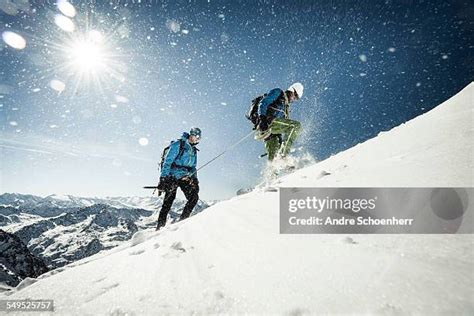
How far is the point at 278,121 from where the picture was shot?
32.0 feet

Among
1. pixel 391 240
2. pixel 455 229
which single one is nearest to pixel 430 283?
pixel 391 240

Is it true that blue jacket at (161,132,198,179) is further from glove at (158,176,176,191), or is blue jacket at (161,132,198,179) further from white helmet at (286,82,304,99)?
white helmet at (286,82,304,99)

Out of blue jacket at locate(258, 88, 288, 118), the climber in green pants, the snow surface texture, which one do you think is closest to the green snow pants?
the climber in green pants

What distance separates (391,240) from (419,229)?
274mm

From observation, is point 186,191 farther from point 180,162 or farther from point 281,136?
point 281,136

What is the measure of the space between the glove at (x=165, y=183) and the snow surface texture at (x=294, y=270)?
3.90 metres

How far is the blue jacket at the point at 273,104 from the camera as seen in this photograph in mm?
9484

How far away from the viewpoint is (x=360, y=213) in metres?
3.11

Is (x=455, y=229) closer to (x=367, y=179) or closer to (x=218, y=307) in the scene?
(x=367, y=179)

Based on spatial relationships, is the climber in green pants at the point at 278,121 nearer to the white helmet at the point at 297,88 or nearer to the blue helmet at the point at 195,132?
the white helmet at the point at 297,88

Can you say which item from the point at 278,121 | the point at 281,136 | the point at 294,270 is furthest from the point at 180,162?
the point at 294,270

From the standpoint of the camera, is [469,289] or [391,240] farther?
[391,240]

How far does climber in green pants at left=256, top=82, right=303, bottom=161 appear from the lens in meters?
9.51

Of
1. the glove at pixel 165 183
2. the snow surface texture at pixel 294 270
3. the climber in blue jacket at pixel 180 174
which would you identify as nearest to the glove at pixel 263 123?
the climber in blue jacket at pixel 180 174
